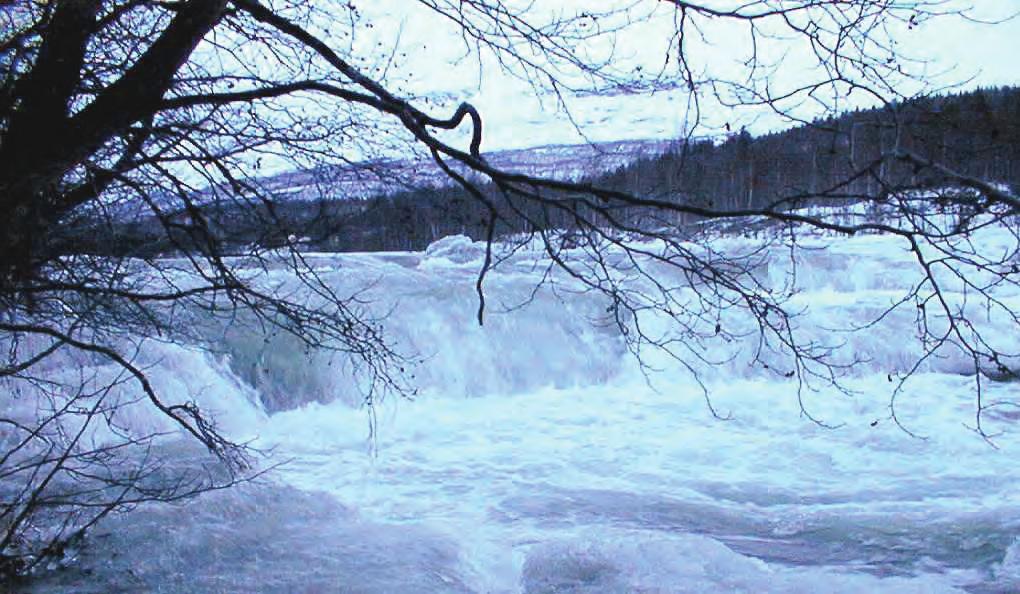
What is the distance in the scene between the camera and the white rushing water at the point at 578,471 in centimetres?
541

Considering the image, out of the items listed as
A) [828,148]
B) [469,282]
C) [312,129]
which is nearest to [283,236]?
[312,129]

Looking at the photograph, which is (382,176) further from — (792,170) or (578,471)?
(578,471)

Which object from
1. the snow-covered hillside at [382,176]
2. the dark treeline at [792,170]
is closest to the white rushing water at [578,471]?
the dark treeline at [792,170]

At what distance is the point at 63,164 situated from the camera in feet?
8.25

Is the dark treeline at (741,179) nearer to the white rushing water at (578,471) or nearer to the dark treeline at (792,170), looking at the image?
the dark treeline at (792,170)

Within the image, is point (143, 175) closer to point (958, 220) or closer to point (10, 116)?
point (10, 116)

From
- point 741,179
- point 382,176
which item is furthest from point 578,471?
point 741,179

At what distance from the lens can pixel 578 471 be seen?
8.52m

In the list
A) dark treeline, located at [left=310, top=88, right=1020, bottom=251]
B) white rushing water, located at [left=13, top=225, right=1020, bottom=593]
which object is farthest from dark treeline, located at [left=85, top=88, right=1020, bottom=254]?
white rushing water, located at [left=13, top=225, right=1020, bottom=593]

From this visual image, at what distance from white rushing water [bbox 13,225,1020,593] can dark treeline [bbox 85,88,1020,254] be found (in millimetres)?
258

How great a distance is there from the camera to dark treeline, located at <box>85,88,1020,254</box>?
7.36 ft

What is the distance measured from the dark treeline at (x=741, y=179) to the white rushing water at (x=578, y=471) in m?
0.26

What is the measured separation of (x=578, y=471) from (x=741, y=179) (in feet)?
20.1

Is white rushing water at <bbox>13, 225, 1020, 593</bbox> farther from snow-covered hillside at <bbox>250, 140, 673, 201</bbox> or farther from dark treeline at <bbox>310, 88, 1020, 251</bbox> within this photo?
snow-covered hillside at <bbox>250, 140, 673, 201</bbox>
